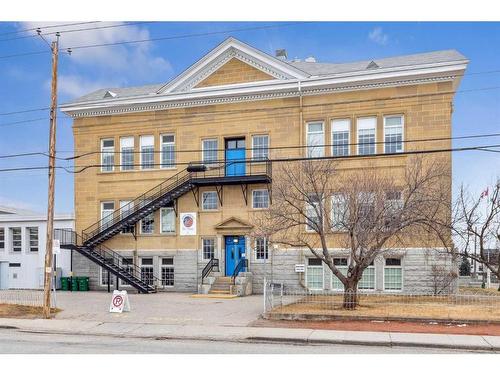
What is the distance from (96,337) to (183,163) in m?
15.8

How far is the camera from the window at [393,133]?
94.5 feet

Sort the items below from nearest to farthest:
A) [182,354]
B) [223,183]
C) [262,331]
→ [182,354], [262,331], [223,183]

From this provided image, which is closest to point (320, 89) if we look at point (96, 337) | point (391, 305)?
point (391, 305)

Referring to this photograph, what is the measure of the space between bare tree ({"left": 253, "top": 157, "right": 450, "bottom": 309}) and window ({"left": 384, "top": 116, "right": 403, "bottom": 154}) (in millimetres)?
2976

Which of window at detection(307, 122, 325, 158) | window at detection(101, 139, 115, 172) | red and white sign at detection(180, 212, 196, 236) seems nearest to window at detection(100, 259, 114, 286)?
red and white sign at detection(180, 212, 196, 236)

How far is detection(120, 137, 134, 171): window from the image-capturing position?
3380cm

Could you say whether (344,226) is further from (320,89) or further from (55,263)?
(55,263)

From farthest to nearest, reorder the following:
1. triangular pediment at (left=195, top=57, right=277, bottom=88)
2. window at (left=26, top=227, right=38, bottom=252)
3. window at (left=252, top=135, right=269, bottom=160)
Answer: window at (left=26, top=227, right=38, bottom=252), triangular pediment at (left=195, top=57, right=277, bottom=88), window at (left=252, top=135, right=269, bottom=160)

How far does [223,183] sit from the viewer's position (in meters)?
31.0

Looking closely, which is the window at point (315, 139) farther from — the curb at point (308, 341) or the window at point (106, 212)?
the curb at point (308, 341)

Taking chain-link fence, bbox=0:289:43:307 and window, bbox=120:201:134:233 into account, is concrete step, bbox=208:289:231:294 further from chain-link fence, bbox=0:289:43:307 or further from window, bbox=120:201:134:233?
chain-link fence, bbox=0:289:43:307

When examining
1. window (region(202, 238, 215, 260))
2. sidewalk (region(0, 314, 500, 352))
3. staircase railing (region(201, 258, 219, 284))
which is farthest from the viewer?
window (region(202, 238, 215, 260))

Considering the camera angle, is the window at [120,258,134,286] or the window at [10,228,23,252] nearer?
the window at [120,258,134,286]

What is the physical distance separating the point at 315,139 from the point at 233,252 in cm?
820
